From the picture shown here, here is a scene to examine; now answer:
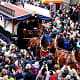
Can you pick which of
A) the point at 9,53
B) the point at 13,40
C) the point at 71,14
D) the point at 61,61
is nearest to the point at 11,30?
the point at 13,40

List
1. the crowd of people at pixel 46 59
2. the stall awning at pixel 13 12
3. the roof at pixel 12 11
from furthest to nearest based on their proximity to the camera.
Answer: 1. the roof at pixel 12 11
2. the stall awning at pixel 13 12
3. the crowd of people at pixel 46 59

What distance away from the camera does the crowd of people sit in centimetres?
1514

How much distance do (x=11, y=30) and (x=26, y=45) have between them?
110 centimetres

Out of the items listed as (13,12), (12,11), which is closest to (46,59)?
(13,12)

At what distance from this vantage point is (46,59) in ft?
55.7

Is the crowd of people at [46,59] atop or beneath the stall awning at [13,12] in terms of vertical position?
beneath

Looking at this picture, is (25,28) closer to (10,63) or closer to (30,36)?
(30,36)

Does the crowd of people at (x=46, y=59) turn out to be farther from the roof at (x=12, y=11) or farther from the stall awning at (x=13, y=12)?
the roof at (x=12, y=11)

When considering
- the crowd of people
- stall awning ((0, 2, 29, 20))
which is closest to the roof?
stall awning ((0, 2, 29, 20))

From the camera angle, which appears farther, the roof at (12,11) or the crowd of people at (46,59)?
the roof at (12,11)

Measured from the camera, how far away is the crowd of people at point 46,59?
1514 cm

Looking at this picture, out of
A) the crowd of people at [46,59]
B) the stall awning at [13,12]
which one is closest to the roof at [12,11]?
the stall awning at [13,12]

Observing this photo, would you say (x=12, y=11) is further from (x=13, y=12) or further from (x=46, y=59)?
(x=46, y=59)

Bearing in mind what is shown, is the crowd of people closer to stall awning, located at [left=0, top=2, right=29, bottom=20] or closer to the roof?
stall awning, located at [left=0, top=2, right=29, bottom=20]
